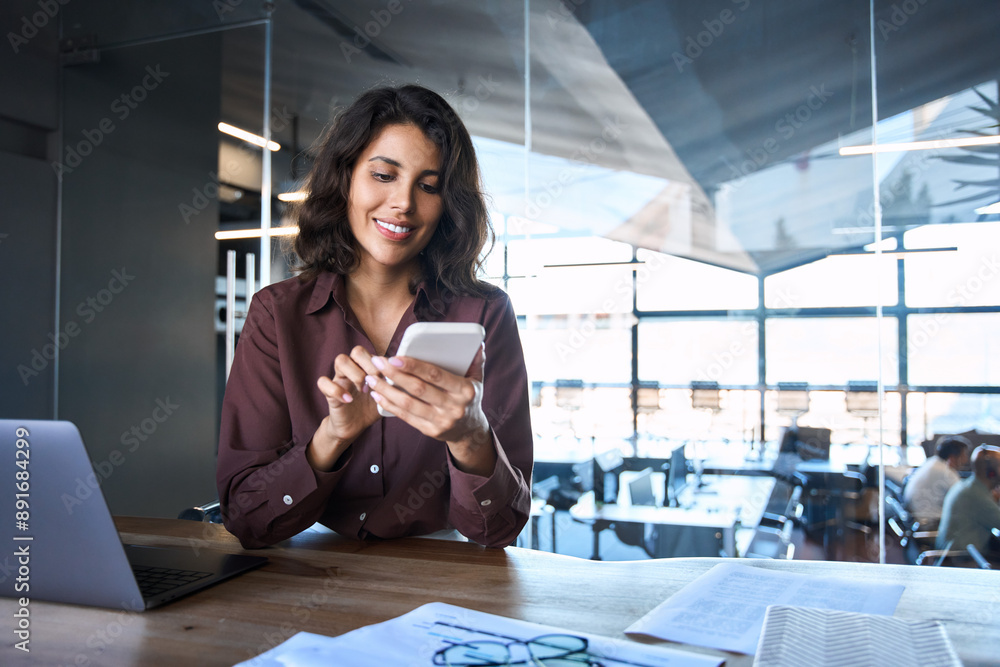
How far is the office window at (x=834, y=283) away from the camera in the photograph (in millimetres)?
3494

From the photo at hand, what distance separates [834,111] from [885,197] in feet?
1.72

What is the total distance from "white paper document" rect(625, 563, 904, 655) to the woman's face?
36.7 inches

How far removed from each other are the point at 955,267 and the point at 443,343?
3408 millimetres

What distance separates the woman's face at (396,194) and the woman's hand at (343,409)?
44 centimetres

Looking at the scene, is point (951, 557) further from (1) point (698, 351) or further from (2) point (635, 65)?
(2) point (635, 65)

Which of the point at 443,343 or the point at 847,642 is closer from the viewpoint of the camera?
the point at 847,642

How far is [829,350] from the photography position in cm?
359

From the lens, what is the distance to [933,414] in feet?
11.3

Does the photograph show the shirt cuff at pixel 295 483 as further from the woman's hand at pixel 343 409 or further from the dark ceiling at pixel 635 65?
the dark ceiling at pixel 635 65

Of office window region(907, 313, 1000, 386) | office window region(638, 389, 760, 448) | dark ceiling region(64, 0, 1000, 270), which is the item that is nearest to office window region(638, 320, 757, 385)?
office window region(638, 389, 760, 448)

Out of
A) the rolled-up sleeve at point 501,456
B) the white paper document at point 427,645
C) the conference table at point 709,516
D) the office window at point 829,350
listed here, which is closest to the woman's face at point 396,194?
the rolled-up sleeve at point 501,456

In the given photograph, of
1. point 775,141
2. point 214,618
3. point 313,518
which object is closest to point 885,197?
point 775,141

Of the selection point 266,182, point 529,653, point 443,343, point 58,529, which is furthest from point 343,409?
point 266,182

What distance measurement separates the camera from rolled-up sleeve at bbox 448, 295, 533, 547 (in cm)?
129
